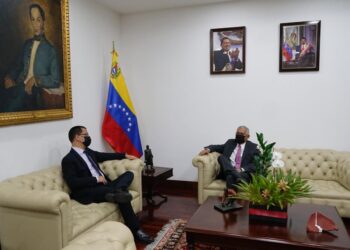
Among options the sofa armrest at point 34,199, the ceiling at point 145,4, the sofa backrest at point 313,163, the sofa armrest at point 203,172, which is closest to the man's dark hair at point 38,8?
the ceiling at point 145,4

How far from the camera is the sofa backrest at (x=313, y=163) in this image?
3.73 metres

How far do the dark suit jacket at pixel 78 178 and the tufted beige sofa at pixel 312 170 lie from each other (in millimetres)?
1336

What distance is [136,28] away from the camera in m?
4.80

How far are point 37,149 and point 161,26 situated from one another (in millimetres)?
2688

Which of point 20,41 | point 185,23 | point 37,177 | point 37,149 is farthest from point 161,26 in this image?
point 37,177

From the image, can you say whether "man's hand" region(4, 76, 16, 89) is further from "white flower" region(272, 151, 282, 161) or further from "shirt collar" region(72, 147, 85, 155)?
"white flower" region(272, 151, 282, 161)

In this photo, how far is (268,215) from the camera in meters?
2.32

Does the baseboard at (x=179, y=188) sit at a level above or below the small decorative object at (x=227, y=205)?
below

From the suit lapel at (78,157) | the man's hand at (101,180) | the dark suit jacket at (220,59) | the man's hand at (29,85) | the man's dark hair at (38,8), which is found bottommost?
the man's hand at (101,180)

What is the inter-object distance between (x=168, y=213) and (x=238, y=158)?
1152 millimetres

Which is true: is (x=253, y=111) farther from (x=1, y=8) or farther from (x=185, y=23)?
(x=1, y=8)

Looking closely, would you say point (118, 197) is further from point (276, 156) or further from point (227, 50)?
point (227, 50)

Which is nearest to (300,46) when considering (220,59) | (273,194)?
(220,59)

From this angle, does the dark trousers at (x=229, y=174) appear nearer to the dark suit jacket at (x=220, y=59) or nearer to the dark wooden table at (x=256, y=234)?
the dark wooden table at (x=256, y=234)
